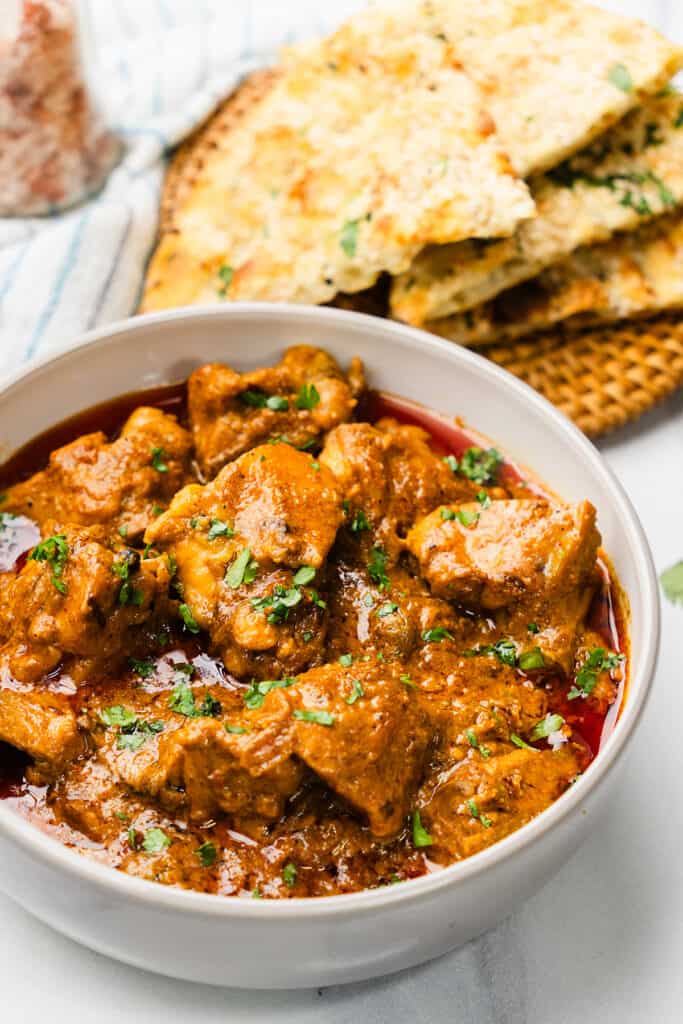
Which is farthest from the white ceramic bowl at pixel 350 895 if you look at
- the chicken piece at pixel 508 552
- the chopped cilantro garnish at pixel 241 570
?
the chopped cilantro garnish at pixel 241 570

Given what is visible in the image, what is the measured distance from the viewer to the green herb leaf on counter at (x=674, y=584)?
3.25 metres

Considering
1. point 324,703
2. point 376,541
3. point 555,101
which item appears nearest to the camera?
point 324,703

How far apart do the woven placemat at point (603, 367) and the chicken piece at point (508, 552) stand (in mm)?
930

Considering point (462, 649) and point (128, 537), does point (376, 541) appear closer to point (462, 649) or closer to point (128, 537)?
point (462, 649)

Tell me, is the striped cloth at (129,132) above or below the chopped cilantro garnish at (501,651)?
above

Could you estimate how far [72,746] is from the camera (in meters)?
2.62

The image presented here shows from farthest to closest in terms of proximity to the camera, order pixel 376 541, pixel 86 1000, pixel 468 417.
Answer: pixel 468 417 < pixel 376 541 < pixel 86 1000

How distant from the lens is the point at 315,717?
2.52 meters

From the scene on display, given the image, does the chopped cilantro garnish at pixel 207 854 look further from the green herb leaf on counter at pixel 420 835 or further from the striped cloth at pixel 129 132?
the striped cloth at pixel 129 132

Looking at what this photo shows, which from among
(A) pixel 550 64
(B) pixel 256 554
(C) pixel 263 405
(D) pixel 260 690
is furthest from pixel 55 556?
(A) pixel 550 64

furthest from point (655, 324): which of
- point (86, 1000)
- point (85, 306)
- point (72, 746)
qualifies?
point (86, 1000)

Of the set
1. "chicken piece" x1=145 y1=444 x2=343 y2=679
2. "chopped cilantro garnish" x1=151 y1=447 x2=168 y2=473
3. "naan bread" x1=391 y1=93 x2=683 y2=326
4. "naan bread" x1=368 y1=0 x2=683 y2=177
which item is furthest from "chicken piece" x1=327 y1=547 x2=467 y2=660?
"naan bread" x1=368 y1=0 x2=683 y2=177

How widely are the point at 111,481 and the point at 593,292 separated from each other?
5.21 feet

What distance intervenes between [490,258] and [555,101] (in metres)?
0.51
